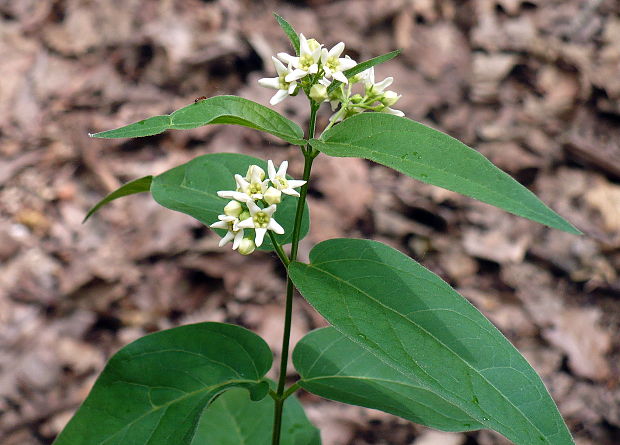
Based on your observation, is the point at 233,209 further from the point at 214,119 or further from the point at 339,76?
the point at 339,76

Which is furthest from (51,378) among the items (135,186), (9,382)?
(135,186)

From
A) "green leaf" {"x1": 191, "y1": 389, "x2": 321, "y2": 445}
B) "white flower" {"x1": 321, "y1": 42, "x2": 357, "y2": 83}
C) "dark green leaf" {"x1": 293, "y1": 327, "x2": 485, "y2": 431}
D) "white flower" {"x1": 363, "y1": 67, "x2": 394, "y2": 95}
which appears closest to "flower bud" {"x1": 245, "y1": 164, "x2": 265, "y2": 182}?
"white flower" {"x1": 321, "y1": 42, "x2": 357, "y2": 83}

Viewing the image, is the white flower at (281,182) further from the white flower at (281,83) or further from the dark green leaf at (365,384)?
the dark green leaf at (365,384)

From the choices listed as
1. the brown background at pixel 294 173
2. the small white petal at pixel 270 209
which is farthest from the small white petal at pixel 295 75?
the brown background at pixel 294 173

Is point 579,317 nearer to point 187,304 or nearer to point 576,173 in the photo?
point 576,173

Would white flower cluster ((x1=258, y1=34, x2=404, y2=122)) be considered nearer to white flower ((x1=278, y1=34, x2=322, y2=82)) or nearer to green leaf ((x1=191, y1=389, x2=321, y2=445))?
white flower ((x1=278, y1=34, x2=322, y2=82))
